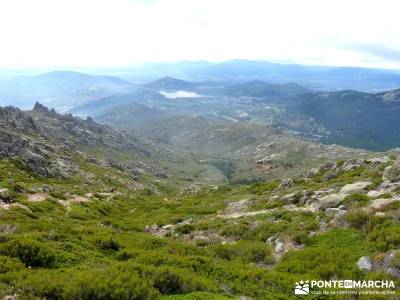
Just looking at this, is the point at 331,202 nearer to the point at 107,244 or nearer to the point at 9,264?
the point at 107,244

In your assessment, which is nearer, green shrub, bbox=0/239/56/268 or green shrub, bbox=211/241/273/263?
green shrub, bbox=0/239/56/268

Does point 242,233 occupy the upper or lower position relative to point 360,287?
lower

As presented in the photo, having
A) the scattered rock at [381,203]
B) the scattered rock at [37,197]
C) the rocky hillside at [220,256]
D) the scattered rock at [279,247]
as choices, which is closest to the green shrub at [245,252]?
the rocky hillside at [220,256]

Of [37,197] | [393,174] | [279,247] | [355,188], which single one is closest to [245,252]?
[279,247]

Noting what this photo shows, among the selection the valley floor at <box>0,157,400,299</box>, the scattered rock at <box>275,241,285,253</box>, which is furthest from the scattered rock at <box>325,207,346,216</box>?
the scattered rock at <box>275,241,285,253</box>

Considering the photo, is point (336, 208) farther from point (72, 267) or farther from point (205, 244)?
point (72, 267)

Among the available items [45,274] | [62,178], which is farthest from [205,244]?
[62,178]

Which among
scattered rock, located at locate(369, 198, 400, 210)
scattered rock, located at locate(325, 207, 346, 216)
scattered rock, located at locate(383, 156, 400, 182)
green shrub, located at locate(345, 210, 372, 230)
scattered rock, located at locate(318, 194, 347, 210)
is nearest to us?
green shrub, located at locate(345, 210, 372, 230)

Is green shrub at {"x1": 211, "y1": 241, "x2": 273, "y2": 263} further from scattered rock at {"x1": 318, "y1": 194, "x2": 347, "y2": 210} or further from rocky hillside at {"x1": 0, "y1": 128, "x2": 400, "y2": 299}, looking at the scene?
scattered rock at {"x1": 318, "y1": 194, "x2": 347, "y2": 210}

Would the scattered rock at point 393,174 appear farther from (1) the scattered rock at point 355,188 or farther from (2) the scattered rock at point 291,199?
(2) the scattered rock at point 291,199

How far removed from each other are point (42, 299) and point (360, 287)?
14.5 meters

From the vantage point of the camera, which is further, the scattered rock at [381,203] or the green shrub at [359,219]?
the scattered rock at [381,203]

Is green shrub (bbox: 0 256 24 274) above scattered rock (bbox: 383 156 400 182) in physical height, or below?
above

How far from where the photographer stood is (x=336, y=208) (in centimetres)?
3275
